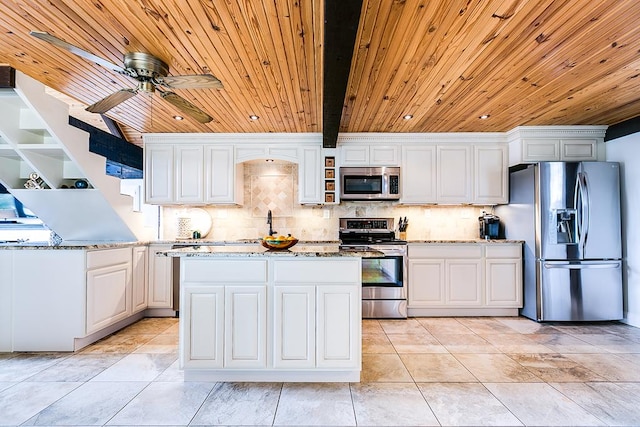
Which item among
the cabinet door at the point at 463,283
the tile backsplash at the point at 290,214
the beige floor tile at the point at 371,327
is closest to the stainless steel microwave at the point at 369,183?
the tile backsplash at the point at 290,214

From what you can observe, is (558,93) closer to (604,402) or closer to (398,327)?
(604,402)

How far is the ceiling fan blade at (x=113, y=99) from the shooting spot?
2.14m

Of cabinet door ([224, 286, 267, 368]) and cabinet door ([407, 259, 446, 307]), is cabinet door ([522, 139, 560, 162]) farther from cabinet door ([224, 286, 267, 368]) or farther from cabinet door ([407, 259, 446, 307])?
cabinet door ([224, 286, 267, 368])

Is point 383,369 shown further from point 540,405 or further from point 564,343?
point 564,343

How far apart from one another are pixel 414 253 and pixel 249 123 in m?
2.55

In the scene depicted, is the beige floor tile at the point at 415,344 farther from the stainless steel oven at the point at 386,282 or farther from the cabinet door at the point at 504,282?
the cabinet door at the point at 504,282

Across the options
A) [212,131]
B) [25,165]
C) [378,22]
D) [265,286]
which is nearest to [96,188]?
[25,165]

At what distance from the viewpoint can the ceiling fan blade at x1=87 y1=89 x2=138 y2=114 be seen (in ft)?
7.03

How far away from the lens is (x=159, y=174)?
164 inches

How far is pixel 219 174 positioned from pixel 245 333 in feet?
8.28

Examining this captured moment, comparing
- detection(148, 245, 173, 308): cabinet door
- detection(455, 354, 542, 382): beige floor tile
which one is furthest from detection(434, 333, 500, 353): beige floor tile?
detection(148, 245, 173, 308): cabinet door

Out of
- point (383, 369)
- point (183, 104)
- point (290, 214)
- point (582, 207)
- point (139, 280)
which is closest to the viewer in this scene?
point (183, 104)

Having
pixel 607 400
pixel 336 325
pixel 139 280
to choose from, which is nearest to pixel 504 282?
pixel 607 400

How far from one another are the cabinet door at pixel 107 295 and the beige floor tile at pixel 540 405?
333cm
